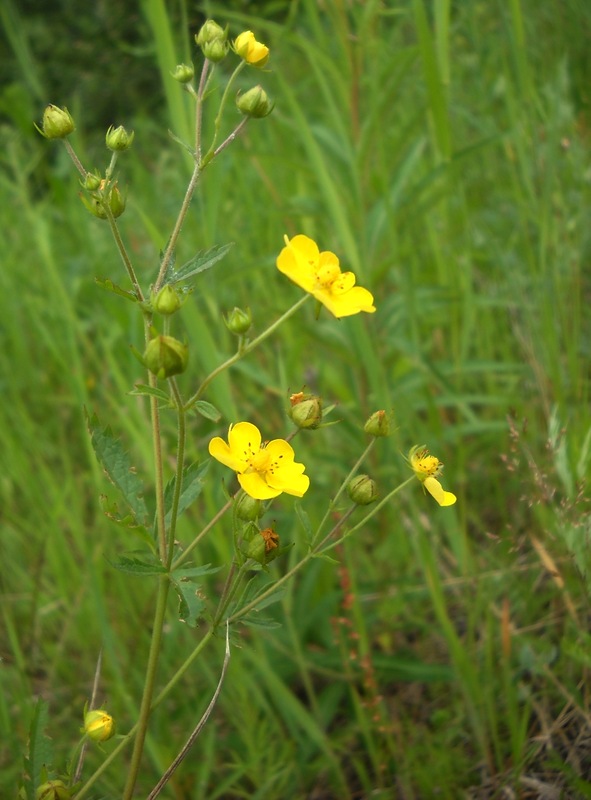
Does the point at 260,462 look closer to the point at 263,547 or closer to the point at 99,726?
the point at 263,547

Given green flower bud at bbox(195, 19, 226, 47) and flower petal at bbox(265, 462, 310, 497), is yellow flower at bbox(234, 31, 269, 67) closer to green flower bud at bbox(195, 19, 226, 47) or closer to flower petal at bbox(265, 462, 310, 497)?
green flower bud at bbox(195, 19, 226, 47)

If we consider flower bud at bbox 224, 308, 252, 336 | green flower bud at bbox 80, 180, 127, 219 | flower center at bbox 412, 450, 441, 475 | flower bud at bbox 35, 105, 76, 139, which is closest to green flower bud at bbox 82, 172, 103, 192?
green flower bud at bbox 80, 180, 127, 219

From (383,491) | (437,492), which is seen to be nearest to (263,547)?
(437,492)

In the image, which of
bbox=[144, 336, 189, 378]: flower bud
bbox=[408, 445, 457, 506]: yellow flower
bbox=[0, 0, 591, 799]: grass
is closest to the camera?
bbox=[144, 336, 189, 378]: flower bud

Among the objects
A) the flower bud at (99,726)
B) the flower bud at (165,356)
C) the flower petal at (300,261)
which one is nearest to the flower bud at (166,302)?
the flower bud at (165,356)

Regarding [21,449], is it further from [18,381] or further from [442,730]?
[442,730]

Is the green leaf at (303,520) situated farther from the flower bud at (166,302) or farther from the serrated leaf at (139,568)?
the flower bud at (166,302)
